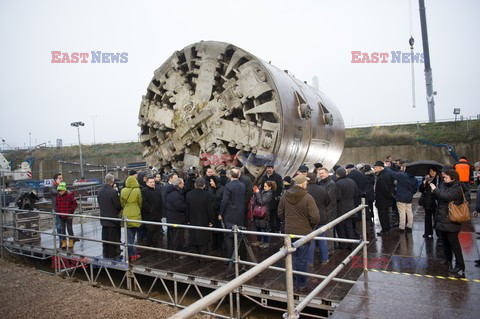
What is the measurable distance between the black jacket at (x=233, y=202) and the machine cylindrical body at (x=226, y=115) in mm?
1495

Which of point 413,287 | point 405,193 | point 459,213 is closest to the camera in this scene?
point 413,287

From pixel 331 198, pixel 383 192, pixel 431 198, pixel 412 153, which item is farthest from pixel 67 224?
pixel 412 153

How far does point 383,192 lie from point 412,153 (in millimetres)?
18686

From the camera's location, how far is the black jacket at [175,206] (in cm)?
688

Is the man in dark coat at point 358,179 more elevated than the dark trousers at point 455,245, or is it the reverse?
the man in dark coat at point 358,179

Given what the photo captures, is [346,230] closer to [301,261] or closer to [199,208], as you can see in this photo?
[301,261]

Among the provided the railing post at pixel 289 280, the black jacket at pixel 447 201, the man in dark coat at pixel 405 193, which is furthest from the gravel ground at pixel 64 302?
the man in dark coat at pixel 405 193

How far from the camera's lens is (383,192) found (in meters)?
8.04

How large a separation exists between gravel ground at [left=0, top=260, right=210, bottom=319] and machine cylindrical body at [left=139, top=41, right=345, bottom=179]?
11.2 ft

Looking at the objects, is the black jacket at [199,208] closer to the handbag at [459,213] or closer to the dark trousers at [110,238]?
the dark trousers at [110,238]

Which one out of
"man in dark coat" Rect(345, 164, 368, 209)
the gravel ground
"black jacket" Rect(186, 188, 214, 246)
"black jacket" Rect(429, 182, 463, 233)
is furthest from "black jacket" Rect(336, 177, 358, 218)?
the gravel ground

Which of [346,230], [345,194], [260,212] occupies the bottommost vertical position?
[346,230]

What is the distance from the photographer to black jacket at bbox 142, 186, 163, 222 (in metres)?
7.56

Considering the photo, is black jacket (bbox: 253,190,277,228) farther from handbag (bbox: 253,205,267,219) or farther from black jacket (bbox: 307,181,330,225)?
black jacket (bbox: 307,181,330,225)
